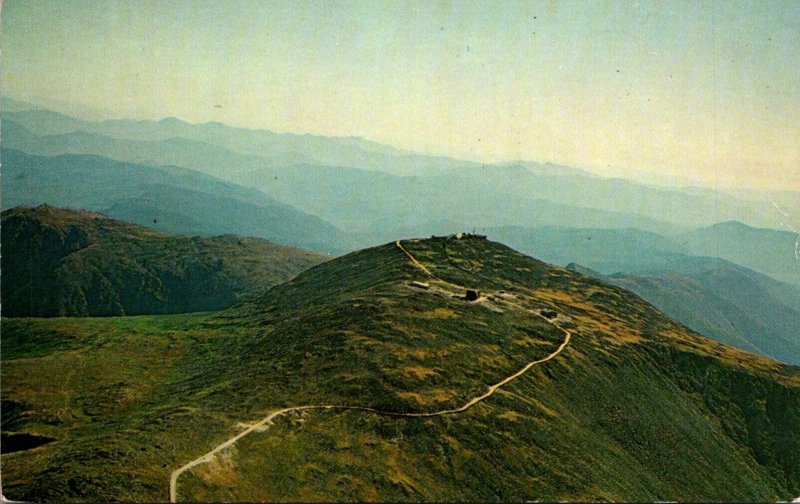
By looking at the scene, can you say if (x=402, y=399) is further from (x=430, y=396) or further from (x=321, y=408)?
(x=321, y=408)

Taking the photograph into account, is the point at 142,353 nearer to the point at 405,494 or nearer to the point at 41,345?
the point at 41,345

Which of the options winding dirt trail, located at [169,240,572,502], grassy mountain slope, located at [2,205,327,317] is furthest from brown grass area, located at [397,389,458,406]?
grassy mountain slope, located at [2,205,327,317]

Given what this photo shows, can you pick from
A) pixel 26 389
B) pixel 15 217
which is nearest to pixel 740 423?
pixel 26 389

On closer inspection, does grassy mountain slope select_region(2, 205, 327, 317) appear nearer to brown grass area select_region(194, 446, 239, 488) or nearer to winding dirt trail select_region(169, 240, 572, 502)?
winding dirt trail select_region(169, 240, 572, 502)

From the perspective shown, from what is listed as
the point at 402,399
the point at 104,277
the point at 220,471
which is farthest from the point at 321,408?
the point at 104,277

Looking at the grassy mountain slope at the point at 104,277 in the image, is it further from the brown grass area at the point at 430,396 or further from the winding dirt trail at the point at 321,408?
the brown grass area at the point at 430,396
